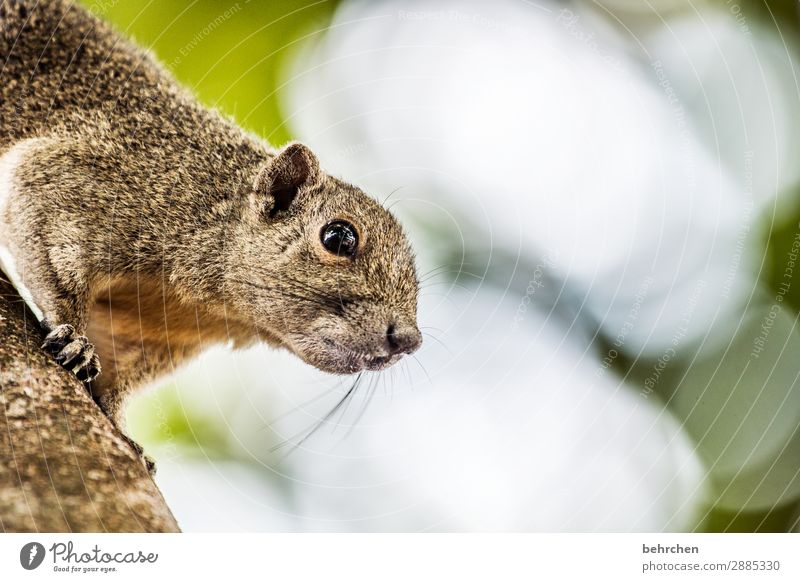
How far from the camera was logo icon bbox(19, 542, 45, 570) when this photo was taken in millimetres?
2165

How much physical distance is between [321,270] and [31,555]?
4.20ft

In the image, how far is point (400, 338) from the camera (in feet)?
8.58
